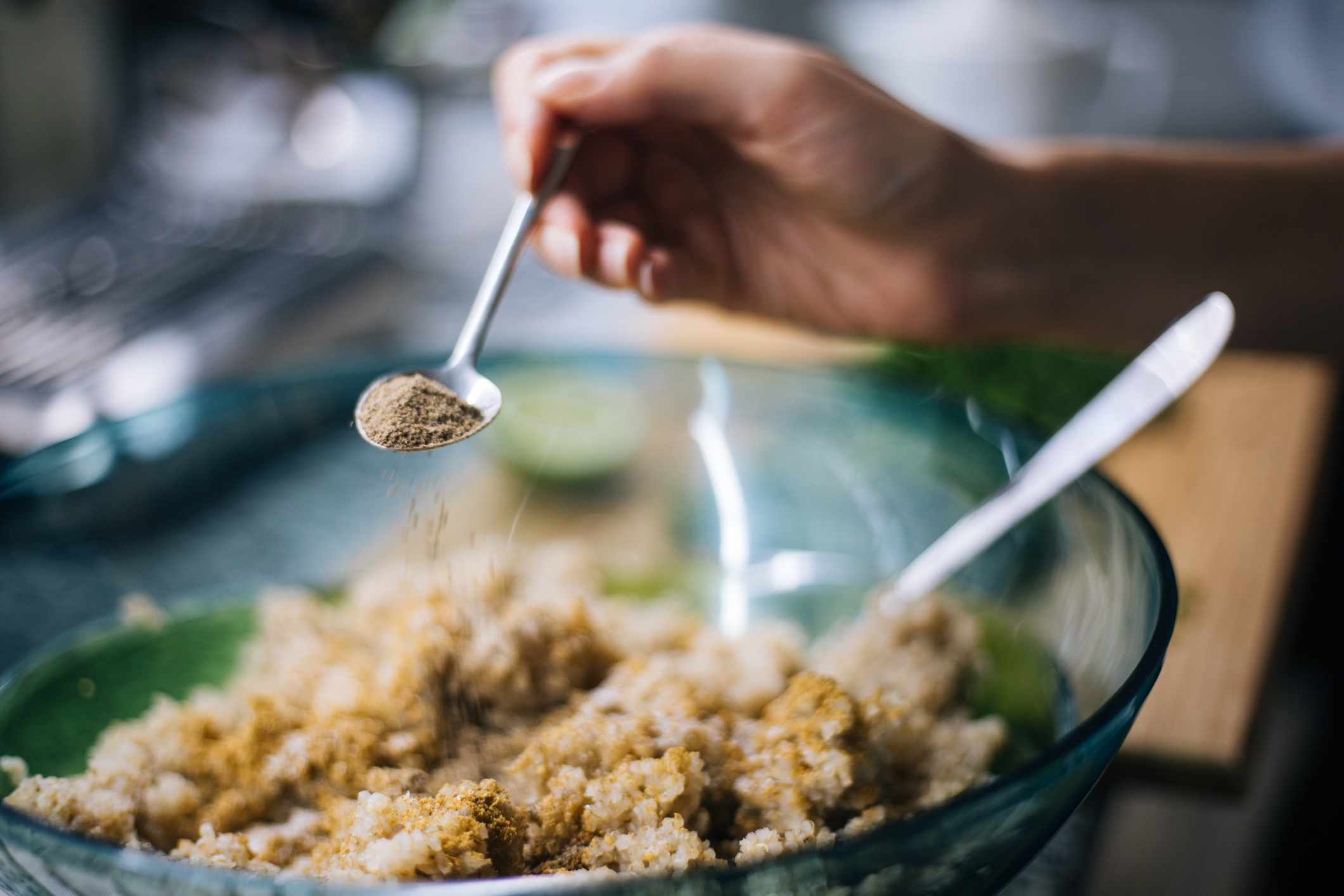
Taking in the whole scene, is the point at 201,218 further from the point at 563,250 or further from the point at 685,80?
the point at 685,80

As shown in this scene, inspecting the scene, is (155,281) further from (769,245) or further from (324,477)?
(769,245)

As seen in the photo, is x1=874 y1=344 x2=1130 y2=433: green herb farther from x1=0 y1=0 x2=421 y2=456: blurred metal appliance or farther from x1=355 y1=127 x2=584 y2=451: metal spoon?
x1=0 y1=0 x2=421 y2=456: blurred metal appliance

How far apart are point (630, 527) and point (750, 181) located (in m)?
0.32

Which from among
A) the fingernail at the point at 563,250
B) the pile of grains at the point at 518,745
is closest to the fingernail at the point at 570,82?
the fingernail at the point at 563,250

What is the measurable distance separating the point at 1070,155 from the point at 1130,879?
0.96 metres

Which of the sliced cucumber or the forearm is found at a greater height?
the forearm

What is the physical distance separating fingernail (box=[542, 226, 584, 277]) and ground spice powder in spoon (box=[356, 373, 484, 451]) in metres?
0.22

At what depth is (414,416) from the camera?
533mm

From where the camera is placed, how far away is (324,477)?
0.79 meters

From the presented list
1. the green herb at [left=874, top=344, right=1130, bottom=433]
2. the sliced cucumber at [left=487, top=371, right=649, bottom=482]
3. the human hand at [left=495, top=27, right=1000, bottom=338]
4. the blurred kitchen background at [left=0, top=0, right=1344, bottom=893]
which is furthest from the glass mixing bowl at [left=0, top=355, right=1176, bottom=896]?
the green herb at [left=874, top=344, right=1130, bottom=433]

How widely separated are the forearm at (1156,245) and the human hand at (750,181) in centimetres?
4

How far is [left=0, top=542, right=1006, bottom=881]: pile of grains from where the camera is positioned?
0.42 metres

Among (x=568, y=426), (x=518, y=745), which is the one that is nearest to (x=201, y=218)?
(x=568, y=426)

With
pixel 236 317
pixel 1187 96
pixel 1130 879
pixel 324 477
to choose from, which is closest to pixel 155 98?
pixel 236 317
